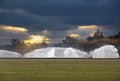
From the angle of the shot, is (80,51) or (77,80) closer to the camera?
(77,80)

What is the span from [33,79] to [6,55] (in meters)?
100

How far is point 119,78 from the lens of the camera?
1539 inches

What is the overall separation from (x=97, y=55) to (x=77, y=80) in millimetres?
104285

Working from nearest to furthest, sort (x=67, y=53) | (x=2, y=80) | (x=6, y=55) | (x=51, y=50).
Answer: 1. (x=2, y=80)
2. (x=6, y=55)
3. (x=67, y=53)
4. (x=51, y=50)

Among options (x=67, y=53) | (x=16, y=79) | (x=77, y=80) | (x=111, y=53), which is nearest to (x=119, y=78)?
(x=77, y=80)

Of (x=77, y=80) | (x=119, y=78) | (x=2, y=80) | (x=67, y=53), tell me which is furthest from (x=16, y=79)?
(x=67, y=53)

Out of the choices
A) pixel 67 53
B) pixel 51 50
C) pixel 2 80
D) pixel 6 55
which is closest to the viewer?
pixel 2 80

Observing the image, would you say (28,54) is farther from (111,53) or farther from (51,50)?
(111,53)

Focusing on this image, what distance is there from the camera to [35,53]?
15862cm

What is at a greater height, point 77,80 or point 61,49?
point 61,49

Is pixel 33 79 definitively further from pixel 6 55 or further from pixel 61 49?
pixel 61 49

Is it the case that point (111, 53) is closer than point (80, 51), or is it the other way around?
point (111, 53)

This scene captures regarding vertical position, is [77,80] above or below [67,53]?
below

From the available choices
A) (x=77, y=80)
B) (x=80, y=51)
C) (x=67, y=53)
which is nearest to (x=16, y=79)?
(x=77, y=80)
